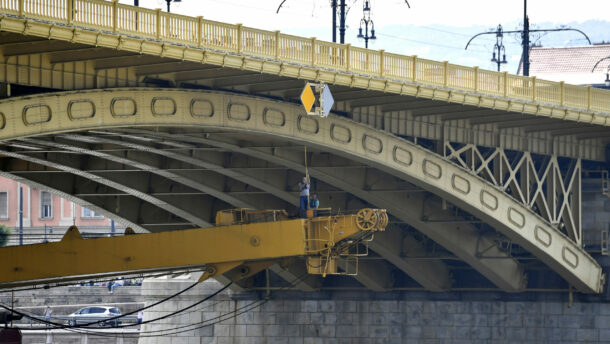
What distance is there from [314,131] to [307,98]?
223cm

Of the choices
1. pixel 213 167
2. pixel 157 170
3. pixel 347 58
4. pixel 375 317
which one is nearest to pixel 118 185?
pixel 157 170

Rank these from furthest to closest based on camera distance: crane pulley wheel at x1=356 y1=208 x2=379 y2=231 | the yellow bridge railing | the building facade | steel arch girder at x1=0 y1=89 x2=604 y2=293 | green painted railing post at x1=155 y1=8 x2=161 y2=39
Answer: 1. the building facade
2. crane pulley wheel at x1=356 y1=208 x2=379 y2=231
3. green painted railing post at x1=155 y1=8 x2=161 y2=39
4. steel arch girder at x1=0 y1=89 x2=604 y2=293
5. the yellow bridge railing

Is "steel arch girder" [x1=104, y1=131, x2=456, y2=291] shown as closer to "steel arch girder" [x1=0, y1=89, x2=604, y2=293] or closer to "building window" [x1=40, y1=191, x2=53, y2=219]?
"steel arch girder" [x1=0, y1=89, x2=604, y2=293]

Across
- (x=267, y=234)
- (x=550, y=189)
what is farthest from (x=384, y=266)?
(x=267, y=234)

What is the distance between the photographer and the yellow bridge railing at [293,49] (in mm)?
28688

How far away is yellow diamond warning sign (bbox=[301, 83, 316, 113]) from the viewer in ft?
112

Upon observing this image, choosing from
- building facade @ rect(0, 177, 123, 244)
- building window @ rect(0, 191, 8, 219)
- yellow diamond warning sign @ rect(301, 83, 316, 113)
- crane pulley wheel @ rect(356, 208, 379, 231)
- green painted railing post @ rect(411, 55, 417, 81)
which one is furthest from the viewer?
building window @ rect(0, 191, 8, 219)

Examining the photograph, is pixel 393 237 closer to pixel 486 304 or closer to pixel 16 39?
pixel 486 304

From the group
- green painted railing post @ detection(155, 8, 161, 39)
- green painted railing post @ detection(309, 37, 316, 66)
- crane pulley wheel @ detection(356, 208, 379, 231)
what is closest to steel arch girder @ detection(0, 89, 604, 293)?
green painted railing post @ detection(309, 37, 316, 66)

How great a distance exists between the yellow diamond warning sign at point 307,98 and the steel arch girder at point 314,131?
4.66ft

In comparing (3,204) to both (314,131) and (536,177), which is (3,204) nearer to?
(536,177)

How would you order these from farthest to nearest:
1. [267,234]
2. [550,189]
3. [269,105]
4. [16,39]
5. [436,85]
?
[550,189]
[436,85]
[269,105]
[267,234]
[16,39]

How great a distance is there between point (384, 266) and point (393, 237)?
3.95 meters

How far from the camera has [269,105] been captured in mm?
35469
